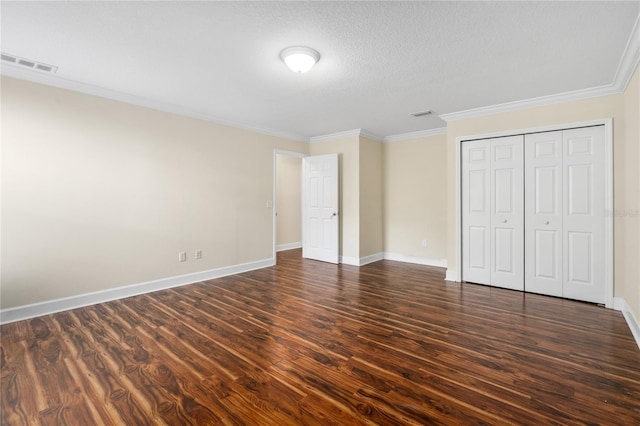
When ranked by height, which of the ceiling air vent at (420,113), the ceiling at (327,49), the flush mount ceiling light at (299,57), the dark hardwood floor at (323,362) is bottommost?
the dark hardwood floor at (323,362)

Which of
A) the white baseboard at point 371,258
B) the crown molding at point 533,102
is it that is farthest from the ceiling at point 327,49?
the white baseboard at point 371,258

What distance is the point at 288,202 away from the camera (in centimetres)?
787

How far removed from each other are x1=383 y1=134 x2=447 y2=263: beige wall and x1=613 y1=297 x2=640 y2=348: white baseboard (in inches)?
95.3

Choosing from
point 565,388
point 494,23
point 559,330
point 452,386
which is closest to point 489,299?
point 559,330

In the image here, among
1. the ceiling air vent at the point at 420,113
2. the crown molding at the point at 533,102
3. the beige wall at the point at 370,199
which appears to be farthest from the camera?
the beige wall at the point at 370,199

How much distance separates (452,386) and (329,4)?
8.80 ft

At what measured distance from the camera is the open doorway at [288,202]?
764 centimetres

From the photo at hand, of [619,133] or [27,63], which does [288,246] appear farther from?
[619,133]

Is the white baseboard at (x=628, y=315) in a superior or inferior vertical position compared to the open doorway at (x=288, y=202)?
inferior

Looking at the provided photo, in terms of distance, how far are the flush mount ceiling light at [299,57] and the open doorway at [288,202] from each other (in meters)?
4.87

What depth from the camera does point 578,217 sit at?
3662mm

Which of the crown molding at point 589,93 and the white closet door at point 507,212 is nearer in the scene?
the crown molding at point 589,93

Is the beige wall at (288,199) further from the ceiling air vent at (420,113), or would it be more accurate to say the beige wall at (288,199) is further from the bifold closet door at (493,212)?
the bifold closet door at (493,212)

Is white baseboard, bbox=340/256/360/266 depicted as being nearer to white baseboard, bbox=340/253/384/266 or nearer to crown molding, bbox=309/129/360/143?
white baseboard, bbox=340/253/384/266
